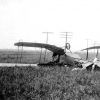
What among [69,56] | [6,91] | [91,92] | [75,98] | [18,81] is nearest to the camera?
[75,98]

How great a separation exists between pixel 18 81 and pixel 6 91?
1681mm

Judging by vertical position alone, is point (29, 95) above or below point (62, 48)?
below

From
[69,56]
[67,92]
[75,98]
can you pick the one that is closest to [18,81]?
[67,92]

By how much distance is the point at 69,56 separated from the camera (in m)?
17.4

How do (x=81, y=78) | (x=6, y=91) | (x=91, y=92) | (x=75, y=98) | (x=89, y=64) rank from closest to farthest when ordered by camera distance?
(x=75, y=98)
(x=6, y=91)
(x=91, y=92)
(x=81, y=78)
(x=89, y=64)

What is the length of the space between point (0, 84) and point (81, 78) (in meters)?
4.86

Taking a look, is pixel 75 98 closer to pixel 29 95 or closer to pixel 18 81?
pixel 29 95

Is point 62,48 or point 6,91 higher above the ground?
point 62,48

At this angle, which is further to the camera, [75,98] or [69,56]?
[69,56]

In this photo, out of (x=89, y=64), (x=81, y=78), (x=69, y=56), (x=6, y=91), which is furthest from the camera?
(x=69, y=56)

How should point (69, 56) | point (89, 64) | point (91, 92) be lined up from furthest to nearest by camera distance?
point (69, 56) → point (89, 64) → point (91, 92)

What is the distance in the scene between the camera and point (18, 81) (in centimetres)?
933

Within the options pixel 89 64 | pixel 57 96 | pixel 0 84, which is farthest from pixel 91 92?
pixel 89 64

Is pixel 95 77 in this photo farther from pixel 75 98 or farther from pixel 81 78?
pixel 75 98
